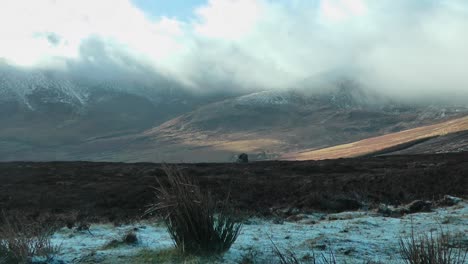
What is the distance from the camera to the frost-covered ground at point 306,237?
775 centimetres

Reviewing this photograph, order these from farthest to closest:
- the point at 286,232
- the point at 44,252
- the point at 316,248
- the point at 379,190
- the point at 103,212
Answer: the point at 379,190
the point at 103,212
the point at 286,232
the point at 316,248
the point at 44,252

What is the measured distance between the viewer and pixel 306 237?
984 cm

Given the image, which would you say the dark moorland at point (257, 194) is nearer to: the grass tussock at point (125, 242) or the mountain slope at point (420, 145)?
the grass tussock at point (125, 242)

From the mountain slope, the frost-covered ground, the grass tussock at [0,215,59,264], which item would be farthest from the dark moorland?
the mountain slope

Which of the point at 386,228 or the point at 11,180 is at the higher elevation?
the point at 11,180

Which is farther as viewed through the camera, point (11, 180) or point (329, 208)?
point (11, 180)

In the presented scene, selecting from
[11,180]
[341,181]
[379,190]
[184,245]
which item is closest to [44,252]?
[184,245]

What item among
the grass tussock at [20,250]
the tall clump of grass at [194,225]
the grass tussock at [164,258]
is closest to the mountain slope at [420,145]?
the tall clump of grass at [194,225]

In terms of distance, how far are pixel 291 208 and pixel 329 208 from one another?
1.36 metres

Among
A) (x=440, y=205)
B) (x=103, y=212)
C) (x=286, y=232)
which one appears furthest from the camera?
(x=103, y=212)

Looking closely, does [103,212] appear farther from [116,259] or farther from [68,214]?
[116,259]

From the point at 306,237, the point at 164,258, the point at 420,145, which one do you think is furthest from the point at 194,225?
the point at 420,145

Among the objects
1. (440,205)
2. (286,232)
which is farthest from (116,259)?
(440,205)

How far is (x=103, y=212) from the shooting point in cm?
1683
